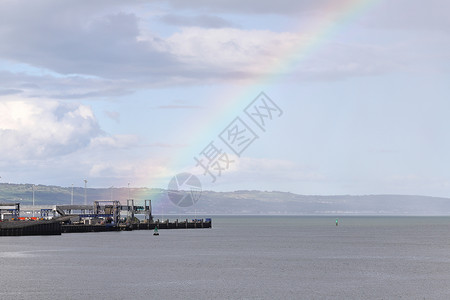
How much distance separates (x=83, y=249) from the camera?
149 metres

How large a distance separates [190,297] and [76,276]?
82.9 feet

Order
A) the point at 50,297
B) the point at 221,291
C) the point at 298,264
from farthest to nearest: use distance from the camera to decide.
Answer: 1. the point at 298,264
2. the point at 221,291
3. the point at 50,297

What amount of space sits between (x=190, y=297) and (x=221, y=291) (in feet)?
17.7

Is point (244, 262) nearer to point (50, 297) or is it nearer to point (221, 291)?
point (221, 291)

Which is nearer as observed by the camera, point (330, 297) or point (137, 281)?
point (330, 297)

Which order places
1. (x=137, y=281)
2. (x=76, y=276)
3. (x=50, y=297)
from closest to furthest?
1. (x=50, y=297)
2. (x=137, y=281)
3. (x=76, y=276)

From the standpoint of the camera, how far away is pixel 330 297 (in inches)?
2943

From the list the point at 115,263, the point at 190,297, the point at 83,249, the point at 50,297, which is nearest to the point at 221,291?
the point at 190,297

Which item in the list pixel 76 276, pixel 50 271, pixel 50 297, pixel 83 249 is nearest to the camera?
pixel 50 297

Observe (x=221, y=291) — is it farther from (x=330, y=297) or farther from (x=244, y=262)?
(x=244, y=262)

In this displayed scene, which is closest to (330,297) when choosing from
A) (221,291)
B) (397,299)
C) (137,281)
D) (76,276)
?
(397,299)

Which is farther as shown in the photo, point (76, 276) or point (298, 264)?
point (298, 264)

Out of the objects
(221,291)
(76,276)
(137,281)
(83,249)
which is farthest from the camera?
(83,249)

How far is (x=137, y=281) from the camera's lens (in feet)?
287
